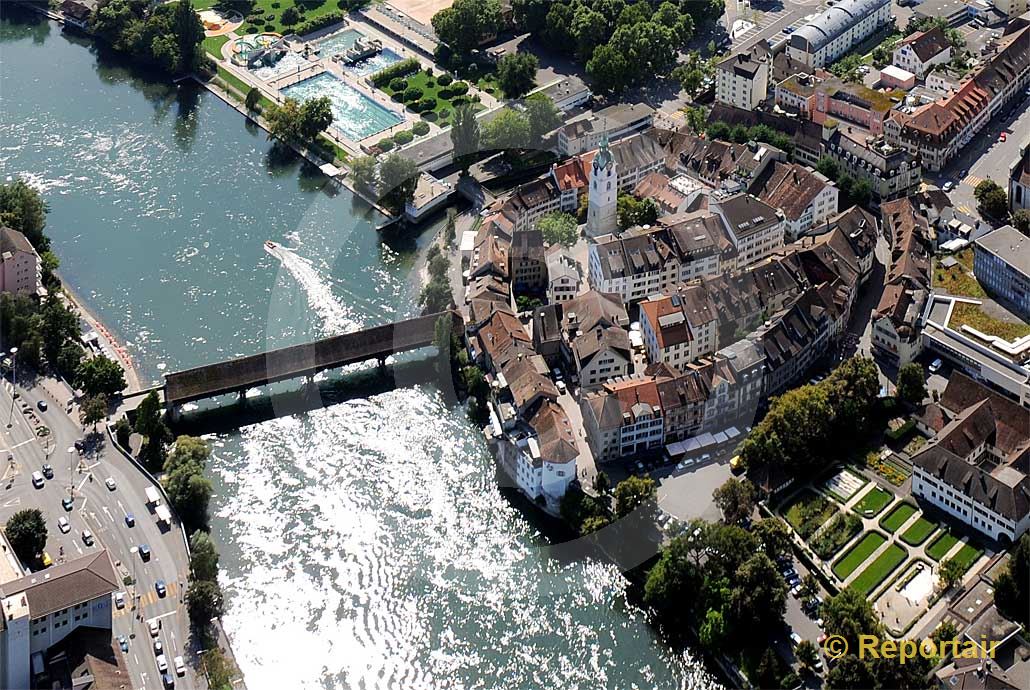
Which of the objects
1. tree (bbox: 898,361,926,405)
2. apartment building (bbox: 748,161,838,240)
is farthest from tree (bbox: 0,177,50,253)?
tree (bbox: 898,361,926,405)

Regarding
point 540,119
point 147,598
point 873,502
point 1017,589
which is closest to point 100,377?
point 147,598

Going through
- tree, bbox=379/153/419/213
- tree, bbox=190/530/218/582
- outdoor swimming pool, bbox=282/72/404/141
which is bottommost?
outdoor swimming pool, bbox=282/72/404/141

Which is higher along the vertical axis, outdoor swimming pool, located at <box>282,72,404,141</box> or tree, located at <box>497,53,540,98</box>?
tree, located at <box>497,53,540,98</box>

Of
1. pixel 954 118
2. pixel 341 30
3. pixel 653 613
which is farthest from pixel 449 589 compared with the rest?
pixel 341 30

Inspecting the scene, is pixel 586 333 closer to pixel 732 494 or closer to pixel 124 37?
pixel 732 494

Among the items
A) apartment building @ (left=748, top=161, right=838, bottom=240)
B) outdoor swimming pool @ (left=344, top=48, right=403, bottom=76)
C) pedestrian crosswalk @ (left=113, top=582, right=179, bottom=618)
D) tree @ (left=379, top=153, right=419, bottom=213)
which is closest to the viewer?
pedestrian crosswalk @ (left=113, top=582, right=179, bottom=618)

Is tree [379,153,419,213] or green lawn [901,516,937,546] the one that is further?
tree [379,153,419,213]

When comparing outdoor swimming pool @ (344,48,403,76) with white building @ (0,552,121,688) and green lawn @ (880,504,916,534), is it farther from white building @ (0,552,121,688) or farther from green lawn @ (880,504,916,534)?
green lawn @ (880,504,916,534)

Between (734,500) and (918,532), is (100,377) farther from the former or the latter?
(918,532)

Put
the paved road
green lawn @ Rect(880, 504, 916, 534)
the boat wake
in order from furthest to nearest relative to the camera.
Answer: the boat wake
green lawn @ Rect(880, 504, 916, 534)
the paved road
